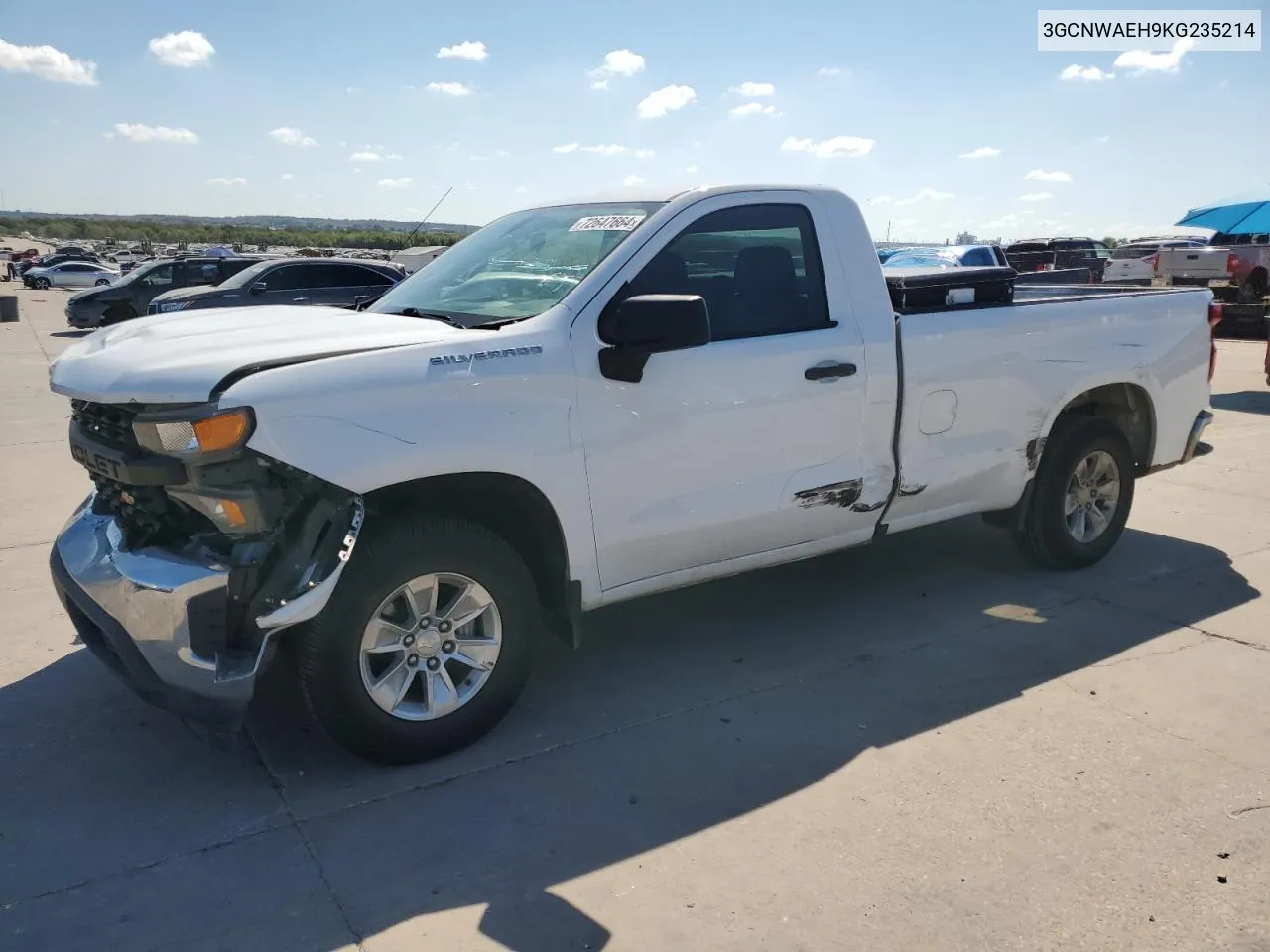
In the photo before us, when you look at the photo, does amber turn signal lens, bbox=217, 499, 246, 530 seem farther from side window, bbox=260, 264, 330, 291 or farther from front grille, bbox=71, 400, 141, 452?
side window, bbox=260, 264, 330, 291

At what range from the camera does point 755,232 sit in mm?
4379

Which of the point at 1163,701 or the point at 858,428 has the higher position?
the point at 858,428

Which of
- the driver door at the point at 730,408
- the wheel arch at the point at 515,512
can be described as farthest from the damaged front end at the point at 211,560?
the driver door at the point at 730,408

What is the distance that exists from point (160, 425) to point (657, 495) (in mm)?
1762

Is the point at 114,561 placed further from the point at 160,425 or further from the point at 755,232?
the point at 755,232

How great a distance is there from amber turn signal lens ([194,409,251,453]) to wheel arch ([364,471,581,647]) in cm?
50

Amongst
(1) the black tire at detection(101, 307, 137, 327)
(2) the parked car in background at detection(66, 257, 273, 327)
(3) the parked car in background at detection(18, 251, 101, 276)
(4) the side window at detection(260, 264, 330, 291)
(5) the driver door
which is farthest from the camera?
(3) the parked car in background at detection(18, 251, 101, 276)

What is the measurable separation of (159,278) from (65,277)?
28628 millimetres

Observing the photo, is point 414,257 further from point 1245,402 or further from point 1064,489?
point 1064,489

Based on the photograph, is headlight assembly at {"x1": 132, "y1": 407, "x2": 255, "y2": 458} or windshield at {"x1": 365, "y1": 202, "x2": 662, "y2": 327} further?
windshield at {"x1": 365, "y1": 202, "x2": 662, "y2": 327}

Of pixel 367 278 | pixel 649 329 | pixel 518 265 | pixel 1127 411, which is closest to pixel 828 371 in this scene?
pixel 649 329

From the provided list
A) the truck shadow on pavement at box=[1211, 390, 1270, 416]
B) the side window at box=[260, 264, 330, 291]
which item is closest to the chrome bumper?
the truck shadow on pavement at box=[1211, 390, 1270, 416]

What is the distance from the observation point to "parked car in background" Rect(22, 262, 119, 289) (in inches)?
1788

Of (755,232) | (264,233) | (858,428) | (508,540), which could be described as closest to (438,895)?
(508,540)
